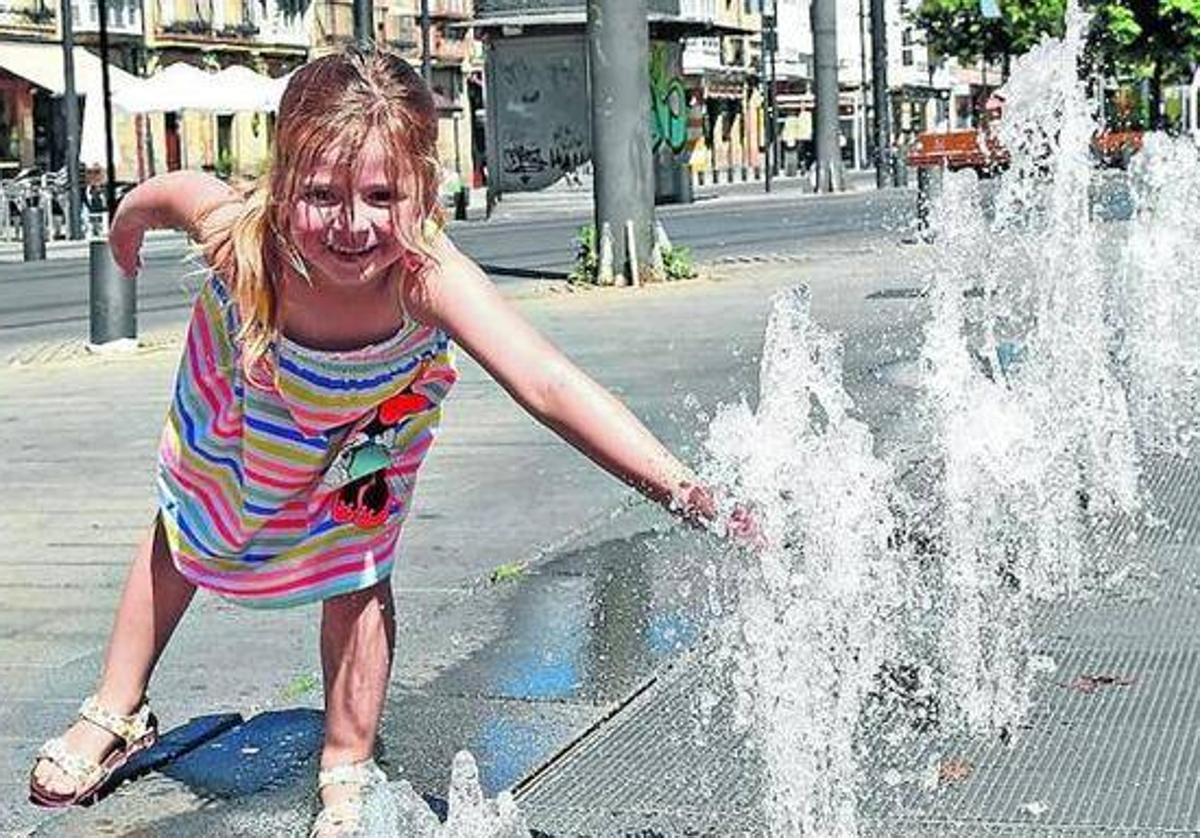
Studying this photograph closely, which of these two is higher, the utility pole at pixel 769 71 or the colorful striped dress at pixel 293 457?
the utility pole at pixel 769 71

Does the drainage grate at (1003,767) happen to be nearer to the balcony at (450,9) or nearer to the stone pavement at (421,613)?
the stone pavement at (421,613)

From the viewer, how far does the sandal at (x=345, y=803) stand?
3.55 metres

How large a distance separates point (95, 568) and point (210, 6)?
50402 mm

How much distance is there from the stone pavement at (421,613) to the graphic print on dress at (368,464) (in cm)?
56

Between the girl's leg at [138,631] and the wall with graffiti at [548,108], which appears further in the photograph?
the wall with graffiti at [548,108]

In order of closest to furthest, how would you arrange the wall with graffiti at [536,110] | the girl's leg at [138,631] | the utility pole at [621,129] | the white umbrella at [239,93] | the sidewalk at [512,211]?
the girl's leg at [138,631], the utility pole at [621,129], the sidewalk at [512,211], the wall with graffiti at [536,110], the white umbrella at [239,93]

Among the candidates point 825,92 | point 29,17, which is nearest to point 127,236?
point 825,92

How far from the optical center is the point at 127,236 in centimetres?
382

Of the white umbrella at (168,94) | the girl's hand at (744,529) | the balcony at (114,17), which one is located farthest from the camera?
the balcony at (114,17)

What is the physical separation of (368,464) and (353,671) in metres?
0.38

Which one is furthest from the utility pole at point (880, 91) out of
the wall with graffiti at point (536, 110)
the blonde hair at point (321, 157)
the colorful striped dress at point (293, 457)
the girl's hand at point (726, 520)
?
the girl's hand at point (726, 520)

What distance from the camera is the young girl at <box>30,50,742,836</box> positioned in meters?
3.23

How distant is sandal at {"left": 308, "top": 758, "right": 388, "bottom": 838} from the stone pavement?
4.3 inches

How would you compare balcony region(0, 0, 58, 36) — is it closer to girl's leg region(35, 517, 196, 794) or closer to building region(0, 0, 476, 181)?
building region(0, 0, 476, 181)
